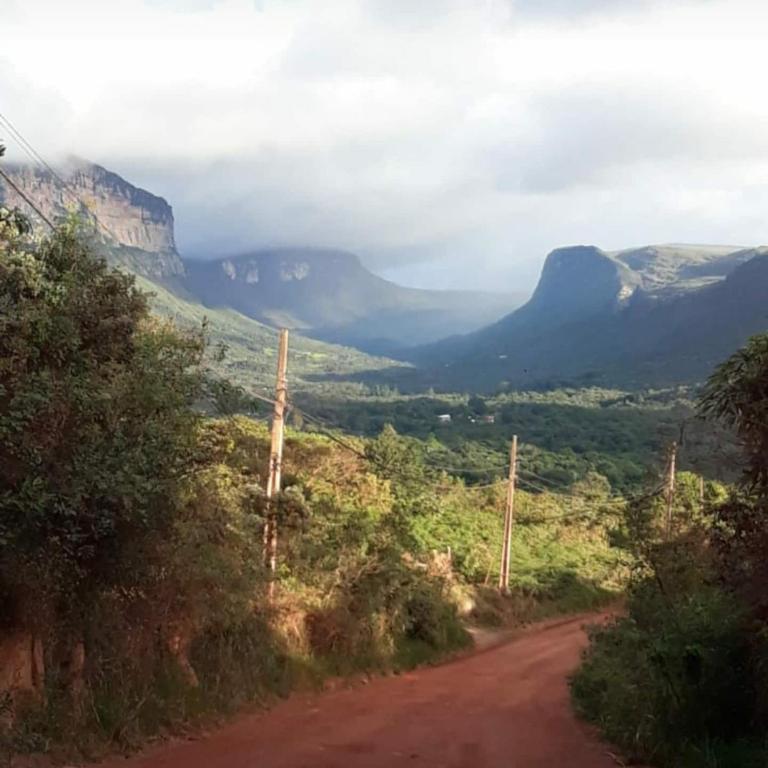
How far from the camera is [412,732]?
1230cm

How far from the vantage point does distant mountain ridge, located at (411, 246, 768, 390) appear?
110 meters

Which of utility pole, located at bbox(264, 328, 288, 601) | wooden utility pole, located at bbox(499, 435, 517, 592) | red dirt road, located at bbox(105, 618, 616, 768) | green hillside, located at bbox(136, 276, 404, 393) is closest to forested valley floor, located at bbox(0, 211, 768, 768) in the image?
utility pole, located at bbox(264, 328, 288, 601)

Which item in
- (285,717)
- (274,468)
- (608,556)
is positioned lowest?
(608,556)

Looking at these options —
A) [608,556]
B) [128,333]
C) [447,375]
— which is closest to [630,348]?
[447,375]

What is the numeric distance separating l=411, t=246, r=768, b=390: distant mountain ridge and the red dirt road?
80.2 m

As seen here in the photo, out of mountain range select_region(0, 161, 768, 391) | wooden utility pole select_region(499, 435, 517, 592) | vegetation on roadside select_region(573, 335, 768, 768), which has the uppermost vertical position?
mountain range select_region(0, 161, 768, 391)

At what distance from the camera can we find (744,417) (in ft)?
28.7

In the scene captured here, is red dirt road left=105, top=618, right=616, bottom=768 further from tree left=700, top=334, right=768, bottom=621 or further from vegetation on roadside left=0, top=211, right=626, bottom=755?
tree left=700, top=334, right=768, bottom=621

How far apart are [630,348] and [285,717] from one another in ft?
426

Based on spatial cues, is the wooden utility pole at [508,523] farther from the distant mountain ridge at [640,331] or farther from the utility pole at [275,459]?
the distant mountain ridge at [640,331]

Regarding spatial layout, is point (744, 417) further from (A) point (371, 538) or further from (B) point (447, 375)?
(B) point (447, 375)

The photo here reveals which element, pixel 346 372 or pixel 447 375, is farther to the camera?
pixel 447 375

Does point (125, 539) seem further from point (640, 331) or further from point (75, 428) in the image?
point (640, 331)

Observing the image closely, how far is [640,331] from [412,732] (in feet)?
446
